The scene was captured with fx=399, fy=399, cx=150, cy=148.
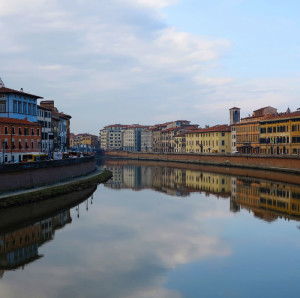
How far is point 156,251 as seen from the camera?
28.0 metres

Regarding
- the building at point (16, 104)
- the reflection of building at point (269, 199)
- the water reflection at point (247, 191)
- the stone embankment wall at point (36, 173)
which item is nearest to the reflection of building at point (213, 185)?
the water reflection at point (247, 191)

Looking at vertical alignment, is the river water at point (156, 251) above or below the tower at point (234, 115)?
below

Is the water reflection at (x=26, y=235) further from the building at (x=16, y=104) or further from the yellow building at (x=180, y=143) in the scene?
the yellow building at (x=180, y=143)

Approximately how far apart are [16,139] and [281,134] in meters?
65.5

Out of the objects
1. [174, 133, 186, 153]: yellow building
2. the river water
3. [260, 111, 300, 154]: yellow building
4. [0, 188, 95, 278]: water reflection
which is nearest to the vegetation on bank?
[0, 188, 95, 278]: water reflection

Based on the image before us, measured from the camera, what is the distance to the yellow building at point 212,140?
137m

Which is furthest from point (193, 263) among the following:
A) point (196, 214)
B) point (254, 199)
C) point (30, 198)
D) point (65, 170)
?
point (65, 170)

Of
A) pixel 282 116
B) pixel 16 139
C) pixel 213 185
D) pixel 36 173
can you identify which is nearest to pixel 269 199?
pixel 213 185

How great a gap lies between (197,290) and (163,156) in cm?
13703

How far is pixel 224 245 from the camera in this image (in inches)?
1169

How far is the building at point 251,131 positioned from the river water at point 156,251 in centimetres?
6545

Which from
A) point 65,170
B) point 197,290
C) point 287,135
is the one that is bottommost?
point 197,290

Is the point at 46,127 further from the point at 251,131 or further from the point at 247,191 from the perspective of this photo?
the point at 251,131

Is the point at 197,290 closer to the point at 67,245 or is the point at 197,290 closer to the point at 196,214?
the point at 67,245
